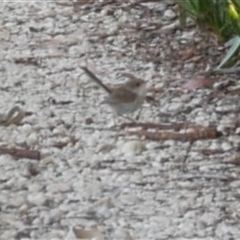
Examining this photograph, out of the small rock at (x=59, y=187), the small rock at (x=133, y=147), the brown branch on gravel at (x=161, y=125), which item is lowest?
the brown branch on gravel at (x=161, y=125)

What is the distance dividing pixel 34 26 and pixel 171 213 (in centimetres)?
217

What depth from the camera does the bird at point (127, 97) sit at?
4.38 m

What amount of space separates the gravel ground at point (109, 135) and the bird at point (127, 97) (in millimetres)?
69

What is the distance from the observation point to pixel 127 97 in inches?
173

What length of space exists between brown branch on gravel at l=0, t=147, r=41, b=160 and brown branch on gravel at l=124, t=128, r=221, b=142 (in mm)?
396

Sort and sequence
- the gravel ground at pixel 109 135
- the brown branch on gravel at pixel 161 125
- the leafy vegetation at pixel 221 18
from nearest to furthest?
1. the gravel ground at pixel 109 135
2. the brown branch on gravel at pixel 161 125
3. the leafy vegetation at pixel 221 18

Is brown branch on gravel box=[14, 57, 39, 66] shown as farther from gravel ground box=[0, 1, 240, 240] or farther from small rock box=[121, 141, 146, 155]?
small rock box=[121, 141, 146, 155]

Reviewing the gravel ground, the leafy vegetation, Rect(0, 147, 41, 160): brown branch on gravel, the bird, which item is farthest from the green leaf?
Rect(0, 147, 41, 160): brown branch on gravel

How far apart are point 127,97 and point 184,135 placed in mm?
287

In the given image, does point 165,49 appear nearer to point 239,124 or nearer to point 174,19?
point 174,19

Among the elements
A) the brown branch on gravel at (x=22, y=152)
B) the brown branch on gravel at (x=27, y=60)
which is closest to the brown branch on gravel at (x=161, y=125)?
the brown branch on gravel at (x=22, y=152)

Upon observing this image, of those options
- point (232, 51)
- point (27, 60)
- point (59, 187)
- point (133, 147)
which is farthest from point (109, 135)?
point (27, 60)

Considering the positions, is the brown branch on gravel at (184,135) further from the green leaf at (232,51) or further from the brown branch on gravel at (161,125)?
the green leaf at (232,51)

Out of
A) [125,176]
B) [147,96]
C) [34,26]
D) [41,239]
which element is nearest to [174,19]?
[34,26]
